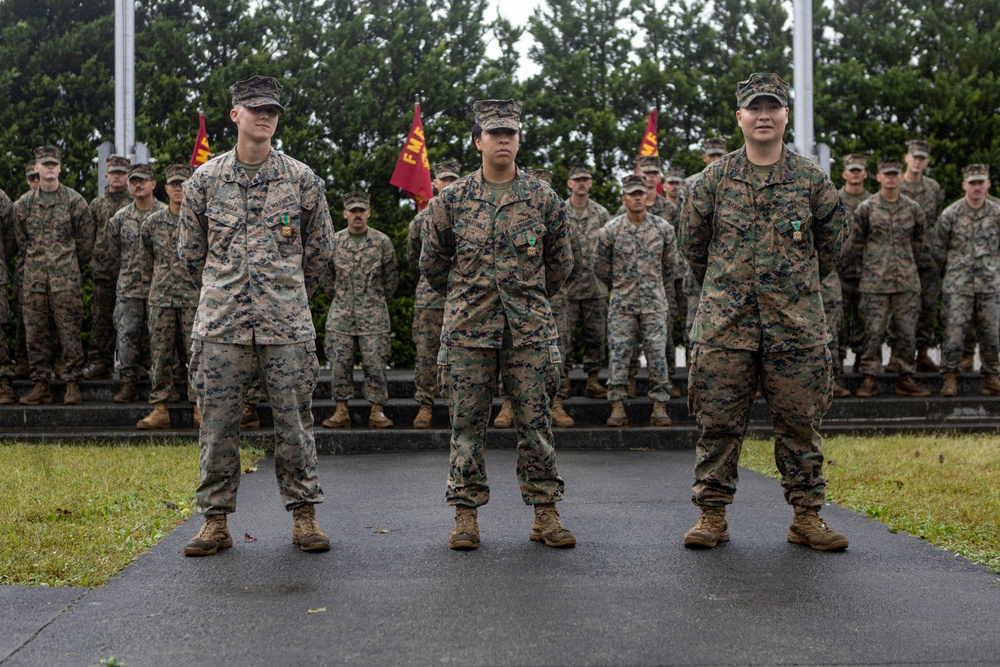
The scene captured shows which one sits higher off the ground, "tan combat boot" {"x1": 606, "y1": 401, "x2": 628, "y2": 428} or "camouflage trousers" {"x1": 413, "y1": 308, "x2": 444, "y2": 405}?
"camouflage trousers" {"x1": 413, "y1": 308, "x2": 444, "y2": 405}

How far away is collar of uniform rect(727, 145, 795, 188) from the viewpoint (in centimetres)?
573

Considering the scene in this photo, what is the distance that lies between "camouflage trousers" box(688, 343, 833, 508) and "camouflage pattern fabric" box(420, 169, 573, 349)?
2.90ft

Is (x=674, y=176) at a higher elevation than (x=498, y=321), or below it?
higher

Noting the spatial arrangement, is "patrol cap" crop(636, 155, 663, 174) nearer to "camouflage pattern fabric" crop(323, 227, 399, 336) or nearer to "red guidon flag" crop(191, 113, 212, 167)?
"camouflage pattern fabric" crop(323, 227, 399, 336)

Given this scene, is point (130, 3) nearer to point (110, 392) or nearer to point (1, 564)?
point (110, 392)

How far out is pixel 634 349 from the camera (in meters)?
11.0

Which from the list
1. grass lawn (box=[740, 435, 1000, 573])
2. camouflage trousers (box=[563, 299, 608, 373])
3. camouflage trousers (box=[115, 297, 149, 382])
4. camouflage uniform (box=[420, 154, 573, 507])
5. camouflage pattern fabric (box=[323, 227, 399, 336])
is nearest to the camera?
camouflage uniform (box=[420, 154, 573, 507])

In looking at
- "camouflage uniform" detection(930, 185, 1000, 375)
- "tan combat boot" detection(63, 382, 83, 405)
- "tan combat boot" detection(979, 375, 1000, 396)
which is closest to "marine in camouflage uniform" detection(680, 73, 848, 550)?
"camouflage uniform" detection(930, 185, 1000, 375)

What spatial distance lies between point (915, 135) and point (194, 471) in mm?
12101

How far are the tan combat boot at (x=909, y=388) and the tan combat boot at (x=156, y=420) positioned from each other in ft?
25.2

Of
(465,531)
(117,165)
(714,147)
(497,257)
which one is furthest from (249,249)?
(714,147)

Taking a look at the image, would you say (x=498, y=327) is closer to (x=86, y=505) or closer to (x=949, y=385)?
(x=86, y=505)

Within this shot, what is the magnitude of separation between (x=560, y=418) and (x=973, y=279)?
16.2ft

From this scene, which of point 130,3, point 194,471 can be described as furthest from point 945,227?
point 130,3
